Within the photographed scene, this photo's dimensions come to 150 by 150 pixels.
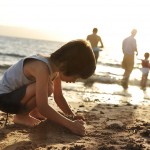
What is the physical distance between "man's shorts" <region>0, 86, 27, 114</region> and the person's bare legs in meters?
0.05

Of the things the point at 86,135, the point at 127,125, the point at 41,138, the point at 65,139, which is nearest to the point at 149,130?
the point at 127,125

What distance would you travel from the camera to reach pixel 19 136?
11.6 ft

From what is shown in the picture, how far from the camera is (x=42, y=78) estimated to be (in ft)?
10.9

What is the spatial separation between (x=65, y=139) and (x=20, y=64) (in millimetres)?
961

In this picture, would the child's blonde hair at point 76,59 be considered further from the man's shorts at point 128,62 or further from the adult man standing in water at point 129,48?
the man's shorts at point 128,62

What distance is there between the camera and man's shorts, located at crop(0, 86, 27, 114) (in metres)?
3.60

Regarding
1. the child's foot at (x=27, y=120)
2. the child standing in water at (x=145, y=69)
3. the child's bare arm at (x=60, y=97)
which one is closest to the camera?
the child's foot at (x=27, y=120)

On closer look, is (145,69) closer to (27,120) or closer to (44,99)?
(27,120)

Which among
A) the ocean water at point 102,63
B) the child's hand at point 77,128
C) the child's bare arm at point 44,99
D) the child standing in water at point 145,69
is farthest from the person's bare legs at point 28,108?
the child standing in water at point 145,69

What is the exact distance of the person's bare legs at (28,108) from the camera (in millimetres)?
3561

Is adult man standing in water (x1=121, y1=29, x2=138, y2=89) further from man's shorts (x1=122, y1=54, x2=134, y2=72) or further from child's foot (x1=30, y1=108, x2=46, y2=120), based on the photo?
child's foot (x1=30, y1=108, x2=46, y2=120)

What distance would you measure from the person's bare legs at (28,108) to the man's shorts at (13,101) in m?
0.05

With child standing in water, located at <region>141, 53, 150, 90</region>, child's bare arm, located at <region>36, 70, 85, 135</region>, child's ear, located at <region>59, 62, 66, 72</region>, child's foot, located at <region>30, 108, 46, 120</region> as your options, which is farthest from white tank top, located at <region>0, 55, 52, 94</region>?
child standing in water, located at <region>141, 53, 150, 90</region>

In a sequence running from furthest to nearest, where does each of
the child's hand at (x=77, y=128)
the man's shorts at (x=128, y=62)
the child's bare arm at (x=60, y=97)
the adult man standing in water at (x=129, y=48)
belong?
the man's shorts at (x=128, y=62)
the adult man standing in water at (x=129, y=48)
the child's bare arm at (x=60, y=97)
the child's hand at (x=77, y=128)
